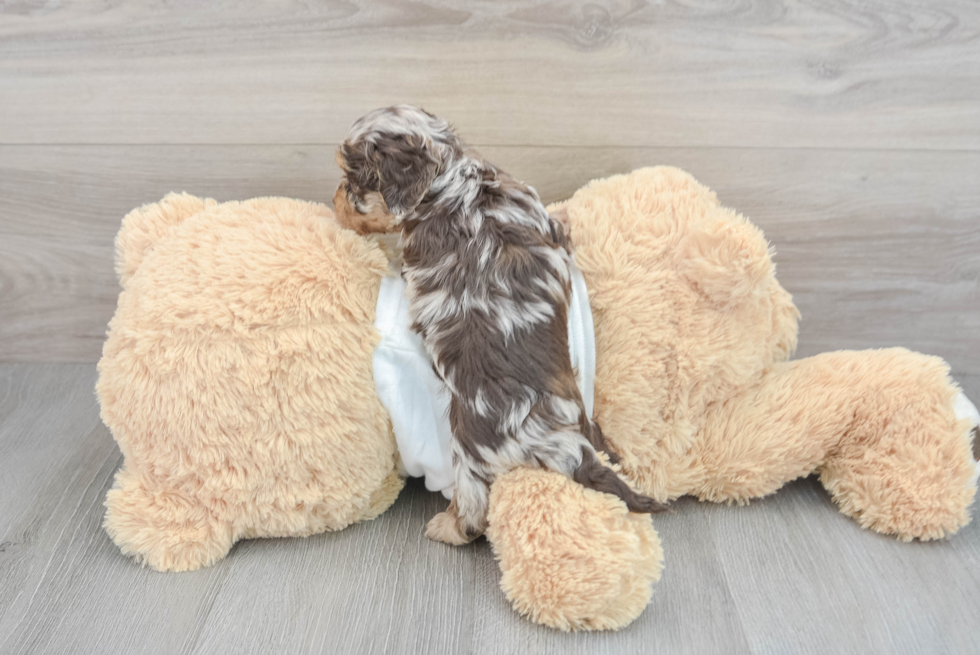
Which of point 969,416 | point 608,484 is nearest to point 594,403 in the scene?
point 608,484

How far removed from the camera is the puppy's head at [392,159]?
0.92 meters

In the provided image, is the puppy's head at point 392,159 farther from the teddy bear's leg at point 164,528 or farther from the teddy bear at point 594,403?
the teddy bear's leg at point 164,528

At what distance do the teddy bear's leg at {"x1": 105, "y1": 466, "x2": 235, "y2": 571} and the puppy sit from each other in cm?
37

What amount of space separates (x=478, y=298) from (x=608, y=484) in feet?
0.95

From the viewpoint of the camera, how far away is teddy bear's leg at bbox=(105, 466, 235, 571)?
3.30ft

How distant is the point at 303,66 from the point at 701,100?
0.67 meters

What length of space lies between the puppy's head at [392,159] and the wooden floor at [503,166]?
0.30m

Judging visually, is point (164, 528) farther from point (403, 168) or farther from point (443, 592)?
point (403, 168)

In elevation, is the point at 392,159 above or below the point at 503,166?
above

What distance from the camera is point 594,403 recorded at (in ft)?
3.47

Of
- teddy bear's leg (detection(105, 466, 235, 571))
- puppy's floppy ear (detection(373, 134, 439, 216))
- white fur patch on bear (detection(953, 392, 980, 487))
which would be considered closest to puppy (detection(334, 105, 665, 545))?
puppy's floppy ear (detection(373, 134, 439, 216))

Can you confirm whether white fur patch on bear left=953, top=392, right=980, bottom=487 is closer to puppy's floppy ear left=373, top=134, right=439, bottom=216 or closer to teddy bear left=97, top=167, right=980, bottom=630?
teddy bear left=97, top=167, right=980, bottom=630

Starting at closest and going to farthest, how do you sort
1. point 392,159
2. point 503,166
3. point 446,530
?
point 392,159
point 446,530
point 503,166

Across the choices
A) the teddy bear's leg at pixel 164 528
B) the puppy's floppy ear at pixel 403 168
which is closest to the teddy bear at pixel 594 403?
the teddy bear's leg at pixel 164 528
